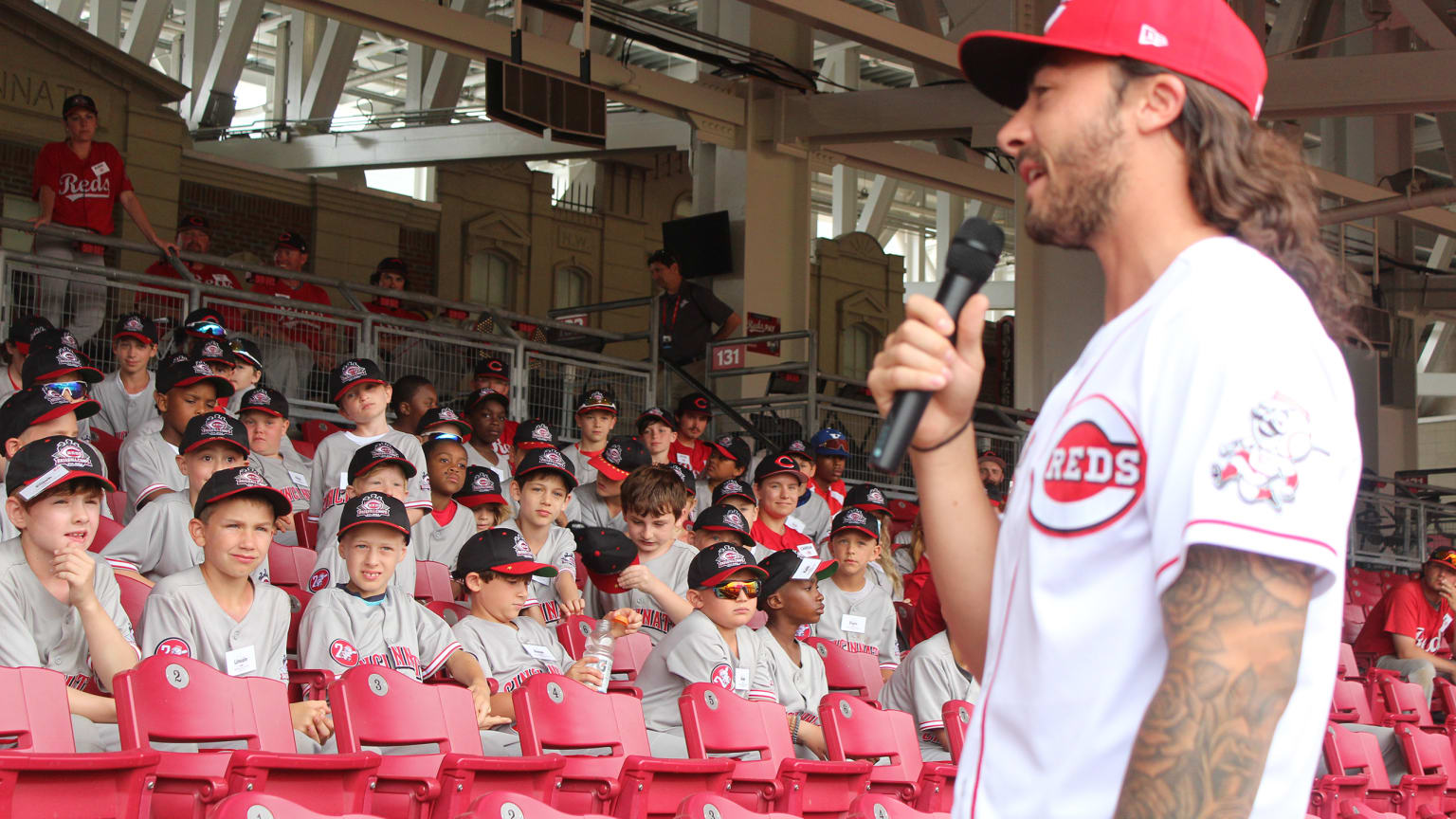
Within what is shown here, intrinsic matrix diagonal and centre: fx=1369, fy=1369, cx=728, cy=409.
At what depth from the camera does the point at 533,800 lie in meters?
3.12

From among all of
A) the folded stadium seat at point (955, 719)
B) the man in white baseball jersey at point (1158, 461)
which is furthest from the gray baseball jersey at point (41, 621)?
the man in white baseball jersey at point (1158, 461)

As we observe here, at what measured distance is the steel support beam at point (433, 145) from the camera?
16375 mm

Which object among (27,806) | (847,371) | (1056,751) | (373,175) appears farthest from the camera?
(847,371)

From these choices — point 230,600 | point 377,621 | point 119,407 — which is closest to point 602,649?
point 377,621

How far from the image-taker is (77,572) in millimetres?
3961

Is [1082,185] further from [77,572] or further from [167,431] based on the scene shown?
[167,431]

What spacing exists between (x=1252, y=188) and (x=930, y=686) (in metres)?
4.97

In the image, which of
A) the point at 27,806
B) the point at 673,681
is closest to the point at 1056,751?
the point at 27,806

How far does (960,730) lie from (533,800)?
113 inches

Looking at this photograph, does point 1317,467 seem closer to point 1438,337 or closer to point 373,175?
point 373,175

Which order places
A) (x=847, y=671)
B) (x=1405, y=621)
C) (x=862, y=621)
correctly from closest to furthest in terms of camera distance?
(x=847, y=671)
(x=862, y=621)
(x=1405, y=621)

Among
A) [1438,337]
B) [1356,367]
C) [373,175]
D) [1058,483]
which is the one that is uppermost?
[373,175]

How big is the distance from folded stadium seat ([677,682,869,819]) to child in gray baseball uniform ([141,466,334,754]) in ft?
3.99

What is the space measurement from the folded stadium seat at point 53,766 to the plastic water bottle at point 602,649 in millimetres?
1827
